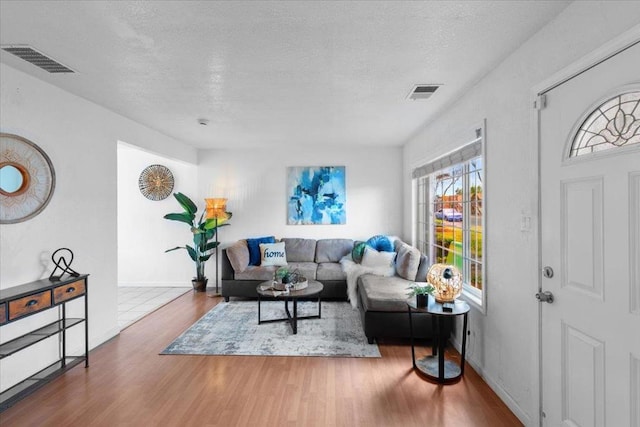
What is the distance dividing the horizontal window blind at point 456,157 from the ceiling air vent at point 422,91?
0.59 metres

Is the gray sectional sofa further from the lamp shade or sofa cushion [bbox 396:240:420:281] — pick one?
the lamp shade

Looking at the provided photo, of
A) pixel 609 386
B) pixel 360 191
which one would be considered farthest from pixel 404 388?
pixel 360 191

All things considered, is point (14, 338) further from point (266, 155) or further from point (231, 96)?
point (266, 155)

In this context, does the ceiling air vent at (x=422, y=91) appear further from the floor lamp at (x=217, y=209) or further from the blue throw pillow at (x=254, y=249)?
the floor lamp at (x=217, y=209)

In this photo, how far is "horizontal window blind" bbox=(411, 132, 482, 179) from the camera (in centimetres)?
282

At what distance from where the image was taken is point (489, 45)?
6.91 ft

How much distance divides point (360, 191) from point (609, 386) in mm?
4463

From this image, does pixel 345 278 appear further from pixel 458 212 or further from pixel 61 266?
pixel 61 266

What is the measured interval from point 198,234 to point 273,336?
252 centimetres

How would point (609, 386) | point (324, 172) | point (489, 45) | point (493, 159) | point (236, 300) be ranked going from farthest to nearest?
1. point (324, 172)
2. point (236, 300)
3. point (493, 159)
4. point (489, 45)
5. point (609, 386)

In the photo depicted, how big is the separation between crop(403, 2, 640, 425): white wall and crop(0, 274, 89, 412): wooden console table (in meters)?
3.38

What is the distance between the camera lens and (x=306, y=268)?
4.98 metres

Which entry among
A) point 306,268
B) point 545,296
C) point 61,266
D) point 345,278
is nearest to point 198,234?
point 306,268

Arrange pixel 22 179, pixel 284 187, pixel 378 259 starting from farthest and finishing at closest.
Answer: pixel 284 187 < pixel 378 259 < pixel 22 179
